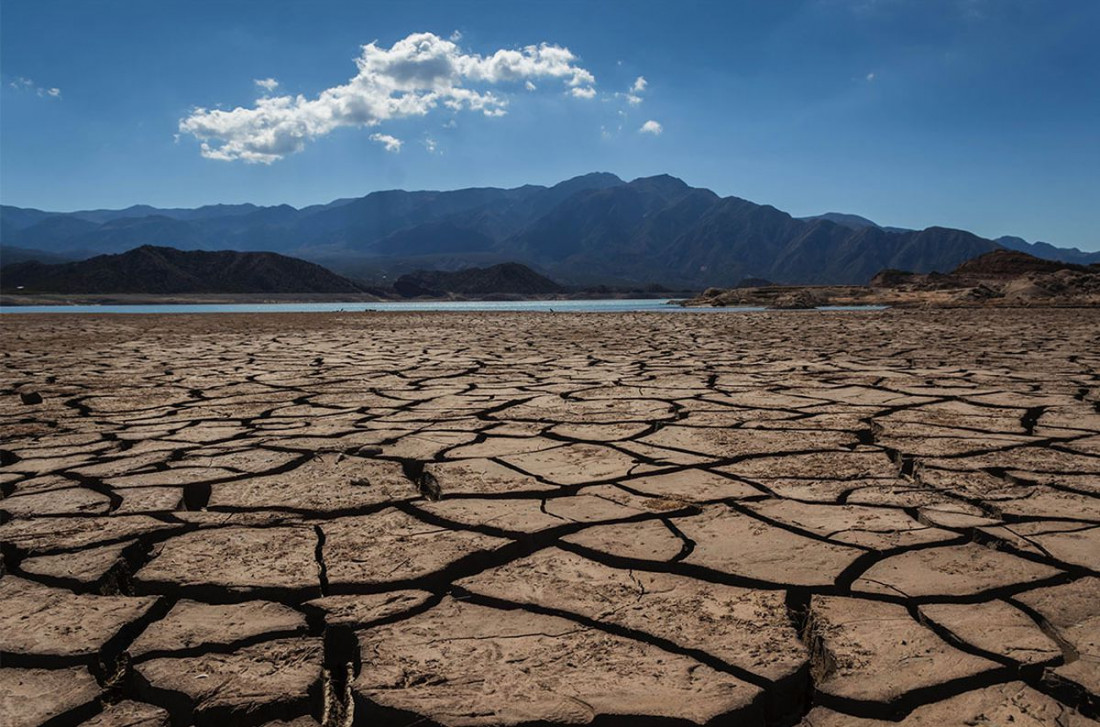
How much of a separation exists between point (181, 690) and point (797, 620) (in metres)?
0.98

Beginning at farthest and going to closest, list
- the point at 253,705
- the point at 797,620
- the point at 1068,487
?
the point at 1068,487 < the point at 797,620 < the point at 253,705

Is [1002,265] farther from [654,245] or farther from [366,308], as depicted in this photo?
[654,245]

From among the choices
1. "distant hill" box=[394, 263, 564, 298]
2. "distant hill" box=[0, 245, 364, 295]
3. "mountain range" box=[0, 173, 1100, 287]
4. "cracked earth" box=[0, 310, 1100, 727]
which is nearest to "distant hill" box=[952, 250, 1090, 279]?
"cracked earth" box=[0, 310, 1100, 727]

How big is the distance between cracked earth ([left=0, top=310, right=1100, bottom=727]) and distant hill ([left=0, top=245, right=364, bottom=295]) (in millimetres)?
49111

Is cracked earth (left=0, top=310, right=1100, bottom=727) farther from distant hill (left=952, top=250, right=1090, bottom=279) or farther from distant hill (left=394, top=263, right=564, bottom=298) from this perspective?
distant hill (left=394, top=263, right=564, bottom=298)

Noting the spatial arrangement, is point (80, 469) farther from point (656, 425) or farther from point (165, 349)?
point (165, 349)

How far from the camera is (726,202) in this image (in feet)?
510

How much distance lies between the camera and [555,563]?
4.78ft

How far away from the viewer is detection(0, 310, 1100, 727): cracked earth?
101 cm

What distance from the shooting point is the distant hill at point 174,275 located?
148 ft

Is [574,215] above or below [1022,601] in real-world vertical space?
above

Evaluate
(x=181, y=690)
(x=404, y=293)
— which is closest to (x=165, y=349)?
(x=181, y=690)

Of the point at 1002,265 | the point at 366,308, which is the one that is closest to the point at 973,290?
the point at 1002,265

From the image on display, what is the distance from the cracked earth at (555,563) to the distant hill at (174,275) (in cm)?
4911
